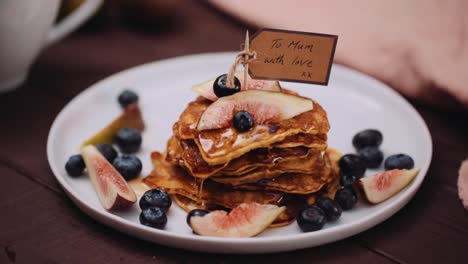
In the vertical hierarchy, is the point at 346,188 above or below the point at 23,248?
above

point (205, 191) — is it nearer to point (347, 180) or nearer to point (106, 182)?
point (106, 182)

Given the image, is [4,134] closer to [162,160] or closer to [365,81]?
[162,160]

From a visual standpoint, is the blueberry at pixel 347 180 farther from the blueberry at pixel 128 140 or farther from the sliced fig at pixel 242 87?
the blueberry at pixel 128 140

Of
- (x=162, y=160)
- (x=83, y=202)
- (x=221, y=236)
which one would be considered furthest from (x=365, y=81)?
(x=83, y=202)

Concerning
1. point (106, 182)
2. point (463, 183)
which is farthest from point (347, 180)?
point (106, 182)

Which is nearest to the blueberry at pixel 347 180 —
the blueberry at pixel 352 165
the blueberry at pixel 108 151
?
the blueberry at pixel 352 165

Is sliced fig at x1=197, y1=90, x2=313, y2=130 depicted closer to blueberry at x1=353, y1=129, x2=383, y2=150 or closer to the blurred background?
blueberry at x1=353, y1=129, x2=383, y2=150

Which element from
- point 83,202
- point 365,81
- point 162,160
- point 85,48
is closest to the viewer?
point 83,202
